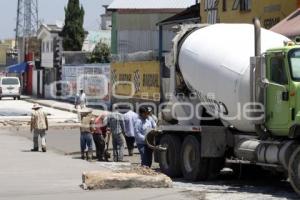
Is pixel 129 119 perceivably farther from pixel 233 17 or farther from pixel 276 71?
pixel 233 17

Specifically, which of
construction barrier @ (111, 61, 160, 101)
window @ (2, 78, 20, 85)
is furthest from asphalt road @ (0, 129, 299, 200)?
window @ (2, 78, 20, 85)

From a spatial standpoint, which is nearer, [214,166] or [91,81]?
[214,166]

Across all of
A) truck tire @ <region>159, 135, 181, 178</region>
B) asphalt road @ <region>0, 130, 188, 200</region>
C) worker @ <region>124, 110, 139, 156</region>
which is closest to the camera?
asphalt road @ <region>0, 130, 188, 200</region>

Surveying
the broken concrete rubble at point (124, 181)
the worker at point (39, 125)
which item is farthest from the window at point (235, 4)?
the broken concrete rubble at point (124, 181)

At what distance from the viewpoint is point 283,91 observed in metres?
13.2

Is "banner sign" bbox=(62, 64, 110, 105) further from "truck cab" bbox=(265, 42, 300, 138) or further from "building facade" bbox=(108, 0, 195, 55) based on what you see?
"truck cab" bbox=(265, 42, 300, 138)

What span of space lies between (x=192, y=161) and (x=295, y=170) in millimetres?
3438

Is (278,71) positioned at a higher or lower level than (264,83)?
higher

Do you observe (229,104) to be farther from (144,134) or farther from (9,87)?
(9,87)

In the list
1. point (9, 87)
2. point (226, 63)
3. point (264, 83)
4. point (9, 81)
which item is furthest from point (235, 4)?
point (9, 87)

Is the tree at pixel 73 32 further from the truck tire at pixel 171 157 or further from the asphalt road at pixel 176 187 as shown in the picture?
the truck tire at pixel 171 157

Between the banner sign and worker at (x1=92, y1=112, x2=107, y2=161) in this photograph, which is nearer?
worker at (x1=92, y1=112, x2=107, y2=161)

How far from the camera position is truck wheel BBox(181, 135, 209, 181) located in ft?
50.3

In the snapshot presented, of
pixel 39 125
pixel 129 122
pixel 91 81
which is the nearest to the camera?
pixel 129 122
